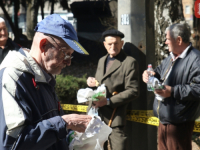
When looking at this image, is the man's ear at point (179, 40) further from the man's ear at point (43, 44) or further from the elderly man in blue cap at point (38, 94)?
the man's ear at point (43, 44)

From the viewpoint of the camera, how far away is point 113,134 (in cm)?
482

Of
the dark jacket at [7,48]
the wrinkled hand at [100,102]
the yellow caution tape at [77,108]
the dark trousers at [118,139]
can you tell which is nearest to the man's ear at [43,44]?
the wrinkled hand at [100,102]

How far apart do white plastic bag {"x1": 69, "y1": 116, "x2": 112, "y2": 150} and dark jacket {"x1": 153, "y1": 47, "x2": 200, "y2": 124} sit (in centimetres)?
161

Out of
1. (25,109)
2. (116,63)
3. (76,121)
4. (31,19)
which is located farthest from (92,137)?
(31,19)

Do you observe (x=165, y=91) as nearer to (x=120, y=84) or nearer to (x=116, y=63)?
(x=120, y=84)

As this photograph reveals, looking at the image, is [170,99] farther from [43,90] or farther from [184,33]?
[43,90]

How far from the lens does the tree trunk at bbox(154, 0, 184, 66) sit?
301 inches

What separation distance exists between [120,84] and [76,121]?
9.02ft

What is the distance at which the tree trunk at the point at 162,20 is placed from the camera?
7637 millimetres

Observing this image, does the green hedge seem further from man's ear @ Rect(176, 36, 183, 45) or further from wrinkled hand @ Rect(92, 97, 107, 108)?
man's ear @ Rect(176, 36, 183, 45)

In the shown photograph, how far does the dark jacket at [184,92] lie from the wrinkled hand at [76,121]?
6.33ft

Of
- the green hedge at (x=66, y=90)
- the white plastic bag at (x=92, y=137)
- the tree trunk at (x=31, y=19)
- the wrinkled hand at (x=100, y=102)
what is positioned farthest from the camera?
the tree trunk at (x=31, y=19)

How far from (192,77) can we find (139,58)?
1471mm

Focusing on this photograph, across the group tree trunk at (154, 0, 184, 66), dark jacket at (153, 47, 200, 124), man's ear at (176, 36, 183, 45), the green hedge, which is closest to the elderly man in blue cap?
dark jacket at (153, 47, 200, 124)
